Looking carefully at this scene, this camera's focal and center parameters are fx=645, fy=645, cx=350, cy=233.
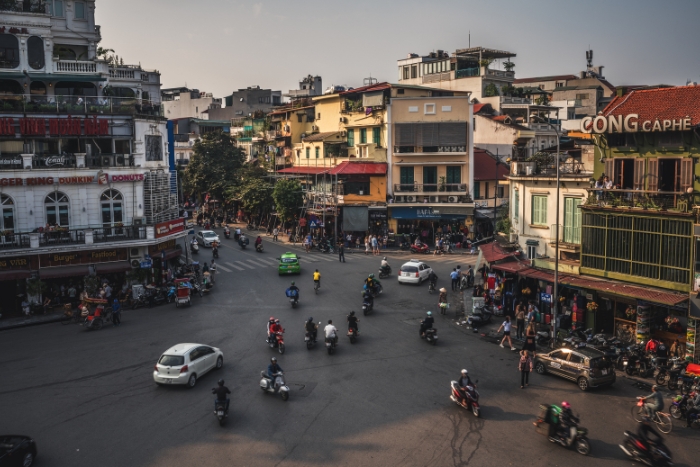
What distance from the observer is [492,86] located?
230ft

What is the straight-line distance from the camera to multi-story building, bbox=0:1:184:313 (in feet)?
116

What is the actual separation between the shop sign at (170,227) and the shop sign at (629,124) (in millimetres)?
24431

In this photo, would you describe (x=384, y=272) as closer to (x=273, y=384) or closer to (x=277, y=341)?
(x=277, y=341)

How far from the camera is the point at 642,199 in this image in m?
26.3

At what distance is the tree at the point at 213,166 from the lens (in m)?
72.7

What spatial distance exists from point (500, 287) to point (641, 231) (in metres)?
9.03

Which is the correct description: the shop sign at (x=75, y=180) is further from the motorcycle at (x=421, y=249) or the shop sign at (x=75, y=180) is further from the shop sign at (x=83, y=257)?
the motorcycle at (x=421, y=249)

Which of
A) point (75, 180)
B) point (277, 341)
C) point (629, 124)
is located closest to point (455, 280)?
point (629, 124)

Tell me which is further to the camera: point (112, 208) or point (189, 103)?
point (189, 103)

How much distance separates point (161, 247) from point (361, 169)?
70.4ft

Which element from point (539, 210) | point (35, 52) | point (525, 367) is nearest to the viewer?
point (525, 367)

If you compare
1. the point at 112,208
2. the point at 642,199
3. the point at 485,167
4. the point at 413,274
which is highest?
the point at 485,167

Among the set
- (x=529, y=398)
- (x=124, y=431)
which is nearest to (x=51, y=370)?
(x=124, y=431)

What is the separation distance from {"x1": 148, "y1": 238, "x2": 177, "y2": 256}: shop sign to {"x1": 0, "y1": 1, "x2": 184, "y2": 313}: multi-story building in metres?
0.09
